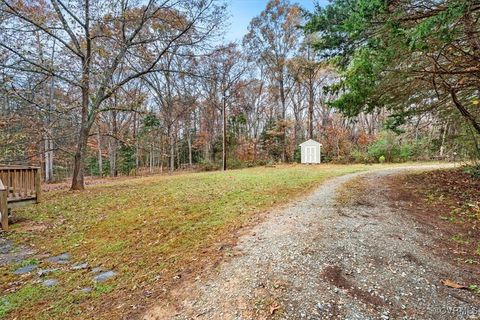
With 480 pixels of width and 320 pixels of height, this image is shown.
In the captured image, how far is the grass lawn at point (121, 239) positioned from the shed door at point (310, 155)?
13996 mm

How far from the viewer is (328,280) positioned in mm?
2824

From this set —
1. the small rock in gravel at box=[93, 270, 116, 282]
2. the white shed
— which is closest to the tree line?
the white shed

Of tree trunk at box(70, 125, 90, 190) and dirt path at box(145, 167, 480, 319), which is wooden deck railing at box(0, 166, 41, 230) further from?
dirt path at box(145, 167, 480, 319)

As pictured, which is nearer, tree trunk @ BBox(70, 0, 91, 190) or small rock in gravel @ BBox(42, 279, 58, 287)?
small rock in gravel @ BBox(42, 279, 58, 287)

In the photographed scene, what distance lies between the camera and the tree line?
189 inches

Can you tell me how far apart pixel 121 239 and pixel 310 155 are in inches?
764

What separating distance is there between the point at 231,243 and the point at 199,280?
3.45 feet

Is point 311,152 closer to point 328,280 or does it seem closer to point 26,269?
point 328,280

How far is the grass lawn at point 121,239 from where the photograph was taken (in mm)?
2961

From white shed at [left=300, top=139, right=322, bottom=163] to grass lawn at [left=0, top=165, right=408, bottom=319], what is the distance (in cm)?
1404

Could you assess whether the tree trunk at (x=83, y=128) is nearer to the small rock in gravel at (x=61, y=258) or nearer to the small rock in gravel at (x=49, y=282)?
the small rock in gravel at (x=61, y=258)

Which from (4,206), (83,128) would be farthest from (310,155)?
(4,206)

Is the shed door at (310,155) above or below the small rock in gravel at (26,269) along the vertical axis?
above

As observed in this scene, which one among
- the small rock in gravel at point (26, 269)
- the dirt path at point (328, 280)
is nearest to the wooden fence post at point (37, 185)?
the small rock in gravel at point (26, 269)
